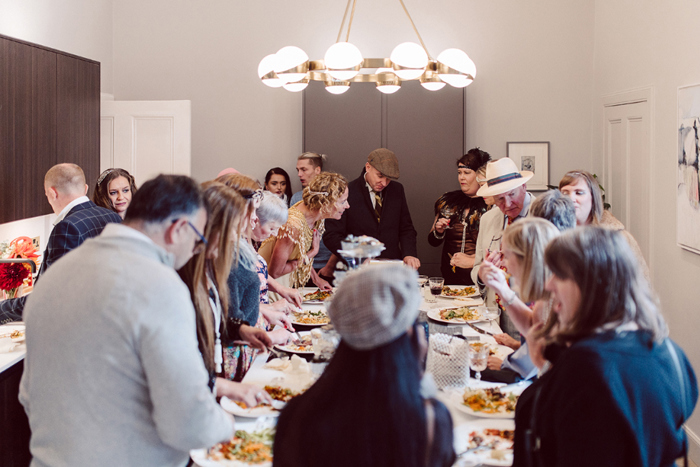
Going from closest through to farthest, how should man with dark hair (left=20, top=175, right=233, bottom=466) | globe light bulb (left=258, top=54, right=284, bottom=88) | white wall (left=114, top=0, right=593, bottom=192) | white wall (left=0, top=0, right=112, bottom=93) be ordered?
man with dark hair (left=20, top=175, right=233, bottom=466), globe light bulb (left=258, top=54, right=284, bottom=88), white wall (left=0, top=0, right=112, bottom=93), white wall (left=114, top=0, right=593, bottom=192)

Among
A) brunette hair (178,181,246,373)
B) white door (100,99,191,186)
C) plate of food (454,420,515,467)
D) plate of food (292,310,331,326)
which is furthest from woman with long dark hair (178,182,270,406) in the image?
white door (100,99,191,186)

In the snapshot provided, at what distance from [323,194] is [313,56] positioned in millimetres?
2566

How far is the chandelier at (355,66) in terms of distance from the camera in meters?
3.21

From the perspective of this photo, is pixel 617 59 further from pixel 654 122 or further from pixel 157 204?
pixel 157 204

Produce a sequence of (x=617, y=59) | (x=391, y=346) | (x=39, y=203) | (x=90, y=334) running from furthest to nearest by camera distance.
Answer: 1. (x=617, y=59)
2. (x=39, y=203)
3. (x=90, y=334)
4. (x=391, y=346)

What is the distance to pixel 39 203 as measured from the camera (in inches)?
157

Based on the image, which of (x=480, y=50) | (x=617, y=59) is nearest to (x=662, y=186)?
(x=617, y=59)

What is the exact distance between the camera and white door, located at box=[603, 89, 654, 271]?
14.9 ft

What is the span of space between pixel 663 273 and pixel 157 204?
3920 millimetres

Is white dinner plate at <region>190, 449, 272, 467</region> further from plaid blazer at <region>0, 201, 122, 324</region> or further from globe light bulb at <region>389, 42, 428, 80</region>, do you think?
globe light bulb at <region>389, 42, 428, 80</region>

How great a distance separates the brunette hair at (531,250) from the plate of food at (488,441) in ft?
1.33

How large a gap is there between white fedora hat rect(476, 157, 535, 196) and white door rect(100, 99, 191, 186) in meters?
3.06

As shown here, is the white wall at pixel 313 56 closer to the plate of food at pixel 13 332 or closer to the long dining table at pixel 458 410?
the plate of food at pixel 13 332

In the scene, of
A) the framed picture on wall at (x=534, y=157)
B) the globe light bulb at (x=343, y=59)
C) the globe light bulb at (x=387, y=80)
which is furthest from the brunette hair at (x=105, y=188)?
the framed picture on wall at (x=534, y=157)
